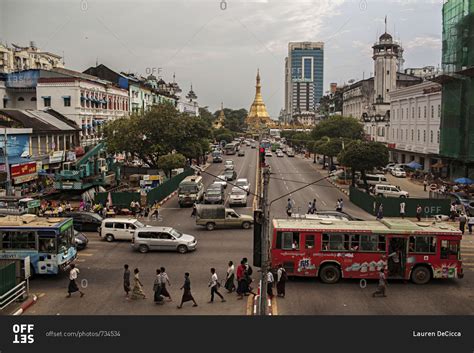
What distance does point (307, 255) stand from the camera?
64.8ft

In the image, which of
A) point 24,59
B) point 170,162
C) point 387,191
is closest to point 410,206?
point 387,191

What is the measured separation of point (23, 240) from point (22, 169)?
20.9 metres

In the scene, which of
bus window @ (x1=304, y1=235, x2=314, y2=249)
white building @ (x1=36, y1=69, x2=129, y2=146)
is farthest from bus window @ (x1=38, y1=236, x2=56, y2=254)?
white building @ (x1=36, y1=69, x2=129, y2=146)

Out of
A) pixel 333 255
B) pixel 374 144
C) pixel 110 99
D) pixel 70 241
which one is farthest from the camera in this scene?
pixel 110 99

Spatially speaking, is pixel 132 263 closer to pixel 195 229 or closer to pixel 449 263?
pixel 195 229

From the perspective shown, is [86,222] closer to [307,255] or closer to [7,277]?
[7,277]

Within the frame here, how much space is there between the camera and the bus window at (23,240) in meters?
20.2

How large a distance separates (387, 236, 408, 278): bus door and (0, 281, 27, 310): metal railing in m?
13.2

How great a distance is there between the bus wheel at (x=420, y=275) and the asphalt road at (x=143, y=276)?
6.17m

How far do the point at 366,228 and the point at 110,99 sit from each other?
170ft

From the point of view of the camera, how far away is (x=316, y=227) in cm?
1992

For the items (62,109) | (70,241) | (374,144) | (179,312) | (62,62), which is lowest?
(179,312)

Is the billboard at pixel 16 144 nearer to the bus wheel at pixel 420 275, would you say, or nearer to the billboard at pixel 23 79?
the billboard at pixel 23 79

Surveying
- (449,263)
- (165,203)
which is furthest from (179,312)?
(165,203)
